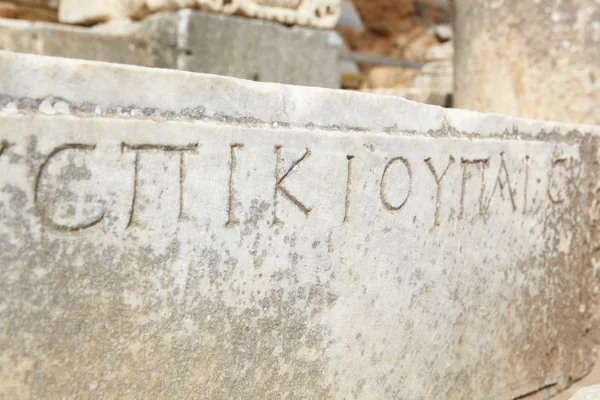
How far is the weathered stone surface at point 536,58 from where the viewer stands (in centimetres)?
226

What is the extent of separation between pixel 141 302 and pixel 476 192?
85 centimetres

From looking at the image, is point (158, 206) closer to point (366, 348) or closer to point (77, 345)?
point (77, 345)

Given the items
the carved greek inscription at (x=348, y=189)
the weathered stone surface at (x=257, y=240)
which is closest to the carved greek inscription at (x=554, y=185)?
the weathered stone surface at (x=257, y=240)

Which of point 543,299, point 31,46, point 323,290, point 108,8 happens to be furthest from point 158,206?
point 108,8

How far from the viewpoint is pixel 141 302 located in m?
0.94

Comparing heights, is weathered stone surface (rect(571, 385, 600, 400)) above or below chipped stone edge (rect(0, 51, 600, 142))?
below

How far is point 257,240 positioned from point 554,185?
38.6 inches

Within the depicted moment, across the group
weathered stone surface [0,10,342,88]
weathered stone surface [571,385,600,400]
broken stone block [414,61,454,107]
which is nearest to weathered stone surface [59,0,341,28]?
weathered stone surface [0,10,342,88]

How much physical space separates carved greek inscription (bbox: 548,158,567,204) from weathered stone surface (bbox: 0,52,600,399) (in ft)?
0.04

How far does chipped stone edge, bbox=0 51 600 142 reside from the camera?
835 mm

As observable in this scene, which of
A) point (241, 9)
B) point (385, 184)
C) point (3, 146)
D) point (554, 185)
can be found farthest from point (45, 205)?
point (241, 9)

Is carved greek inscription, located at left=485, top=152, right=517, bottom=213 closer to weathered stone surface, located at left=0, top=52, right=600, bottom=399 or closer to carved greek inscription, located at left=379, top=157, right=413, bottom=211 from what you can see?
weathered stone surface, located at left=0, top=52, right=600, bottom=399

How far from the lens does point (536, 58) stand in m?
2.33

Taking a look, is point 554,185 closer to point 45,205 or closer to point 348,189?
point 348,189
